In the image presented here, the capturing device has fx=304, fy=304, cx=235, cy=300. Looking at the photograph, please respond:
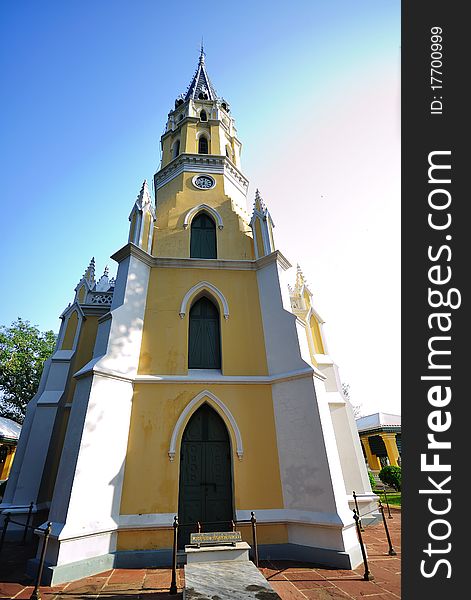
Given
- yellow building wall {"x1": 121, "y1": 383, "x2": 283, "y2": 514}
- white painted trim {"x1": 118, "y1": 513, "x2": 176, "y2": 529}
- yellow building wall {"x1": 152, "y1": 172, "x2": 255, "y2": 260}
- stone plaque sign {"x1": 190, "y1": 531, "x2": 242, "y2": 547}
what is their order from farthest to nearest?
1. yellow building wall {"x1": 152, "y1": 172, "x2": 255, "y2": 260}
2. yellow building wall {"x1": 121, "y1": 383, "x2": 283, "y2": 514}
3. white painted trim {"x1": 118, "y1": 513, "x2": 176, "y2": 529}
4. stone plaque sign {"x1": 190, "y1": 531, "x2": 242, "y2": 547}

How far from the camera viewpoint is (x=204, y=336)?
9445 mm

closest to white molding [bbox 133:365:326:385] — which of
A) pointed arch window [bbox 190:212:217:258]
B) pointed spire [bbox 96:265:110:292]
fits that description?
pointed arch window [bbox 190:212:217:258]

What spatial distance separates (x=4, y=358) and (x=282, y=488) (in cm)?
2673

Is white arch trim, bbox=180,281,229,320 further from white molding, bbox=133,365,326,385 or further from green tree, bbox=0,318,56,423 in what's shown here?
green tree, bbox=0,318,56,423

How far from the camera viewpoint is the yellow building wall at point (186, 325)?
8.62 m

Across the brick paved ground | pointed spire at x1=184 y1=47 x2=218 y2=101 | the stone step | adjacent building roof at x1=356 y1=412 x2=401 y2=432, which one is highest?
pointed spire at x1=184 y1=47 x2=218 y2=101

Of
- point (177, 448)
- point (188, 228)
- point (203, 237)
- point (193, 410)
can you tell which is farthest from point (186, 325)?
point (188, 228)

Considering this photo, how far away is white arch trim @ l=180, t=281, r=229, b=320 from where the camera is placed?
939cm

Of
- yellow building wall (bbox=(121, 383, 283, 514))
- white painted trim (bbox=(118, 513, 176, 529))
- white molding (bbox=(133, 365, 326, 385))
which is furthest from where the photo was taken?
Answer: white molding (bbox=(133, 365, 326, 385))

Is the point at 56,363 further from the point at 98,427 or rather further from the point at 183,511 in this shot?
the point at 183,511

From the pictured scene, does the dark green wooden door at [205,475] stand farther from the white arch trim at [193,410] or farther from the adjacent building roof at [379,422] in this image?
the adjacent building roof at [379,422]

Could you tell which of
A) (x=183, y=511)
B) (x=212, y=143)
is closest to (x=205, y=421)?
(x=183, y=511)

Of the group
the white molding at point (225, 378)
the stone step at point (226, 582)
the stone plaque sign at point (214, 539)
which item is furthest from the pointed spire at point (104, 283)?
the stone step at point (226, 582)

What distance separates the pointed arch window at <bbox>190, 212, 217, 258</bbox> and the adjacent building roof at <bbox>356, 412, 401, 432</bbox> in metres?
22.1
